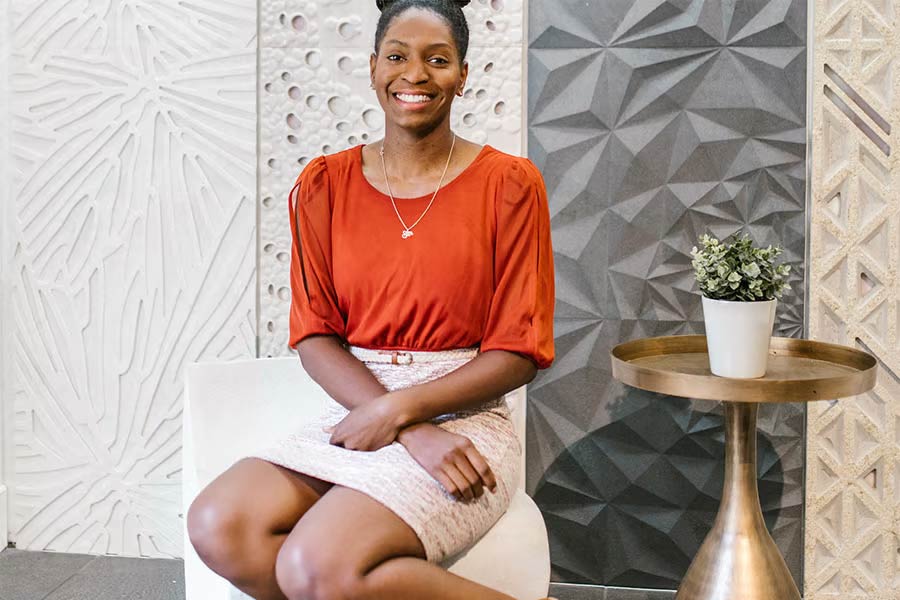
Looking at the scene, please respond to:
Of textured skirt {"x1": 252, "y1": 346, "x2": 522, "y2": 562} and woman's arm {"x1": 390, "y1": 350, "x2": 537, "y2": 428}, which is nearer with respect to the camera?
textured skirt {"x1": 252, "y1": 346, "x2": 522, "y2": 562}

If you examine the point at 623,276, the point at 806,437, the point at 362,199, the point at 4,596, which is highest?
the point at 362,199

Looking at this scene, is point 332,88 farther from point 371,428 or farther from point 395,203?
point 371,428

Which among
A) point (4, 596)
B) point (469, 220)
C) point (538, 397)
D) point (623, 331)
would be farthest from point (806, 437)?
point (4, 596)

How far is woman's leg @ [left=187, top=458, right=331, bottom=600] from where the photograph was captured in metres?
1.65

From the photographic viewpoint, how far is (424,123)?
2012 mm

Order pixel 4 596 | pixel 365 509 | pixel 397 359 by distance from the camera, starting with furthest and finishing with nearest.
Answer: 1. pixel 4 596
2. pixel 397 359
3. pixel 365 509

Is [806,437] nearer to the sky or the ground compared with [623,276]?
nearer to the ground

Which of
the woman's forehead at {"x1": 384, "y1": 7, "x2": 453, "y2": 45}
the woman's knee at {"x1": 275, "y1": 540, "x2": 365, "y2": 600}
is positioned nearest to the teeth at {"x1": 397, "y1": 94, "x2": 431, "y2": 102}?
the woman's forehead at {"x1": 384, "y1": 7, "x2": 453, "y2": 45}

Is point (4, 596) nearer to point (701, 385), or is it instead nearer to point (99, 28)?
point (99, 28)

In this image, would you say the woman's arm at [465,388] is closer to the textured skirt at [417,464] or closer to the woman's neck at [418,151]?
the textured skirt at [417,464]

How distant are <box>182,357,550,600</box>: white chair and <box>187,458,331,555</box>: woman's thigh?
0.19 metres

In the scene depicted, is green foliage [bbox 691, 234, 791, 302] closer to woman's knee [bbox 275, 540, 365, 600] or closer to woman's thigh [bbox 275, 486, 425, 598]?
woman's thigh [bbox 275, 486, 425, 598]

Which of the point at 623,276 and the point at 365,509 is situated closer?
the point at 365,509

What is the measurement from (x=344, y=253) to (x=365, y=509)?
64 centimetres
